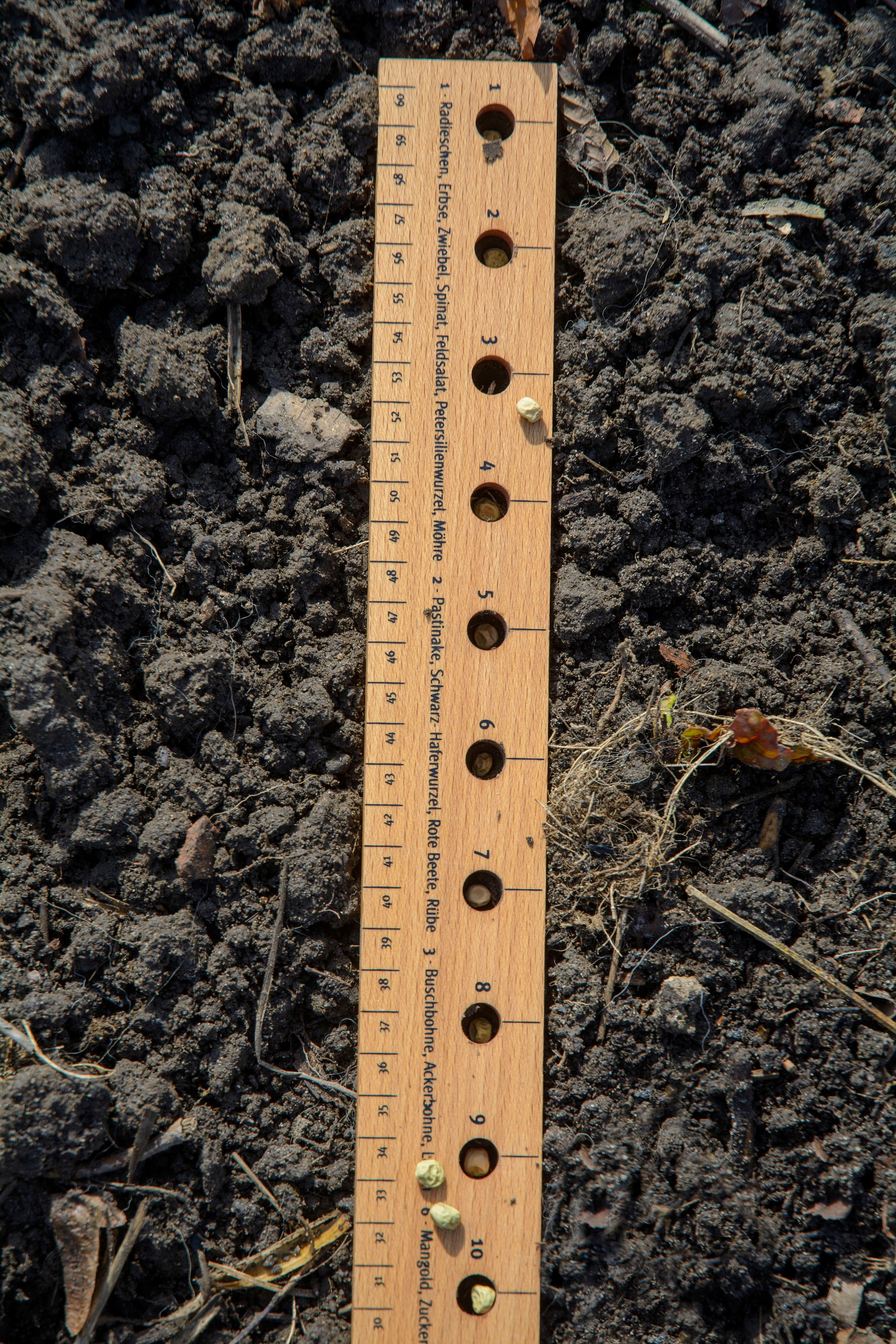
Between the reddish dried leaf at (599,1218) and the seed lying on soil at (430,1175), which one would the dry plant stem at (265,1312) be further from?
the reddish dried leaf at (599,1218)

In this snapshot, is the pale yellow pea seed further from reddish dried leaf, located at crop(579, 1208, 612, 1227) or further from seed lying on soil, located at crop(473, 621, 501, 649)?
seed lying on soil, located at crop(473, 621, 501, 649)

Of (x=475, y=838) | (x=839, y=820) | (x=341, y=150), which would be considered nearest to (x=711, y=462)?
(x=839, y=820)

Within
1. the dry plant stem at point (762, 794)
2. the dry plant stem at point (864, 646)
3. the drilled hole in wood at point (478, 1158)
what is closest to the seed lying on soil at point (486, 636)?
the dry plant stem at point (762, 794)

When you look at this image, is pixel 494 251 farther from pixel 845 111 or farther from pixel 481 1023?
pixel 481 1023

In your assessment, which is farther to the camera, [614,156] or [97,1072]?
[614,156]

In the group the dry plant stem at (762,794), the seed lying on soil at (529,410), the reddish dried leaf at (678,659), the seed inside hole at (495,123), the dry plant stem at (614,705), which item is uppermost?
the seed inside hole at (495,123)

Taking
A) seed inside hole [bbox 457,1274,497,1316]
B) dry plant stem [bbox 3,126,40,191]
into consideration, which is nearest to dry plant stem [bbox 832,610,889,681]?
seed inside hole [bbox 457,1274,497,1316]

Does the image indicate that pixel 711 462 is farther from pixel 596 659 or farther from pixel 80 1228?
pixel 80 1228

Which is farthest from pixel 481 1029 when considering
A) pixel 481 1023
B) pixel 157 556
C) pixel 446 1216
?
pixel 157 556
